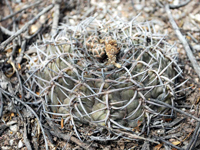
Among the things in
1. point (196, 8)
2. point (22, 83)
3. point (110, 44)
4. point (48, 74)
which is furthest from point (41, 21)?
point (196, 8)

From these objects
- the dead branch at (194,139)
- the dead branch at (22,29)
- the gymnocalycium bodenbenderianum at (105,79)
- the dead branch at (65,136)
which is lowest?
the dead branch at (194,139)

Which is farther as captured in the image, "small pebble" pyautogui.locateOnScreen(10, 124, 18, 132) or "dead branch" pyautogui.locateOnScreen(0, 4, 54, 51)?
"dead branch" pyautogui.locateOnScreen(0, 4, 54, 51)

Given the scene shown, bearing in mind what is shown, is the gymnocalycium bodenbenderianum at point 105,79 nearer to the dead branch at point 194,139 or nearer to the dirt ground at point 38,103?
the dirt ground at point 38,103

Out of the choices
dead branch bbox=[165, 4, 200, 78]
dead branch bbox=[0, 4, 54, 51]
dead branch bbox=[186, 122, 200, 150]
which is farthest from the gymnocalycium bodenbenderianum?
dead branch bbox=[0, 4, 54, 51]

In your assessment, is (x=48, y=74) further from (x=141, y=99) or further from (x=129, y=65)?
(x=141, y=99)

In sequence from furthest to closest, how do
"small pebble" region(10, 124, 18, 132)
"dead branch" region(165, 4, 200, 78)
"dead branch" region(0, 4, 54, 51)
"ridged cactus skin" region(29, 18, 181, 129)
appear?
"dead branch" region(0, 4, 54, 51) < "dead branch" region(165, 4, 200, 78) < "small pebble" region(10, 124, 18, 132) < "ridged cactus skin" region(29, 18, 181, 129)

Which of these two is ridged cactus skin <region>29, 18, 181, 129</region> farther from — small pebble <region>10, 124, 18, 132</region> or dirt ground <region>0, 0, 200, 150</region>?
small pebble <region>10, 124, 18, 132</region>

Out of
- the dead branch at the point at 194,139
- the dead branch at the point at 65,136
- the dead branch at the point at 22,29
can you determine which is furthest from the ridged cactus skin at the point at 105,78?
the dead branch at the point at 22,29

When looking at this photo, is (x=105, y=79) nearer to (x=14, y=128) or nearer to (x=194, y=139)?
(x=194, y=139)
